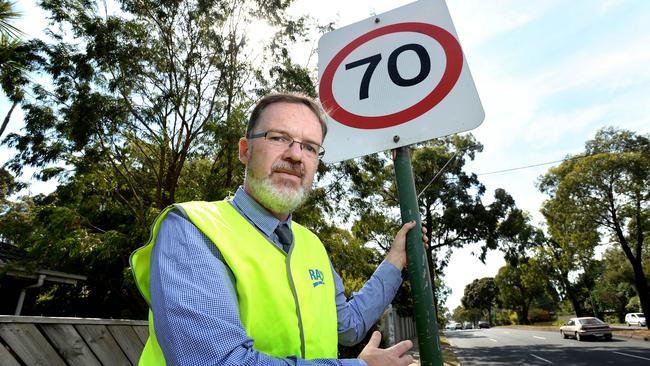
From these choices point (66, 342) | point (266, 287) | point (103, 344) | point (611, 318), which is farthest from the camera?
point (611, 318)

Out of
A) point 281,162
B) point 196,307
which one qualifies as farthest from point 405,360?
point 281,162

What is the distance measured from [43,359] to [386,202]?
792 inches

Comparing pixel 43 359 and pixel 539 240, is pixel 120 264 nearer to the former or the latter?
pixel 43 359

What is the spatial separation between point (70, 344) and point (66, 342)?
27 mm

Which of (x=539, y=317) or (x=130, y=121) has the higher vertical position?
(x=130, y=121)

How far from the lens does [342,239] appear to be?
32.4ft

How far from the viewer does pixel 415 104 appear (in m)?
1.66

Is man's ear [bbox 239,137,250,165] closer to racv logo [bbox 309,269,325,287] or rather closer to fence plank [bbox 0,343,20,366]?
racv logo [bbox 309,269,325,287]

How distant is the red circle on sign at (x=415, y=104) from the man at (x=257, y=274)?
0.73ft

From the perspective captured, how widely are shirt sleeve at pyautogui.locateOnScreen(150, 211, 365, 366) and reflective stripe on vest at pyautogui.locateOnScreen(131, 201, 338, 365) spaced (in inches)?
1.6

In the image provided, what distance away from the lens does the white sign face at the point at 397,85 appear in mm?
1613

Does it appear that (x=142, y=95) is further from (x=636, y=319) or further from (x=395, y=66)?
(x=636, y=319)

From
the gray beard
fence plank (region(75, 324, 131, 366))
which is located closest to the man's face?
the gray beard

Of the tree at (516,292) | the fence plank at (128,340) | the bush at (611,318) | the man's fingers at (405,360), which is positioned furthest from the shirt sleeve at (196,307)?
the bush at (611,318)
